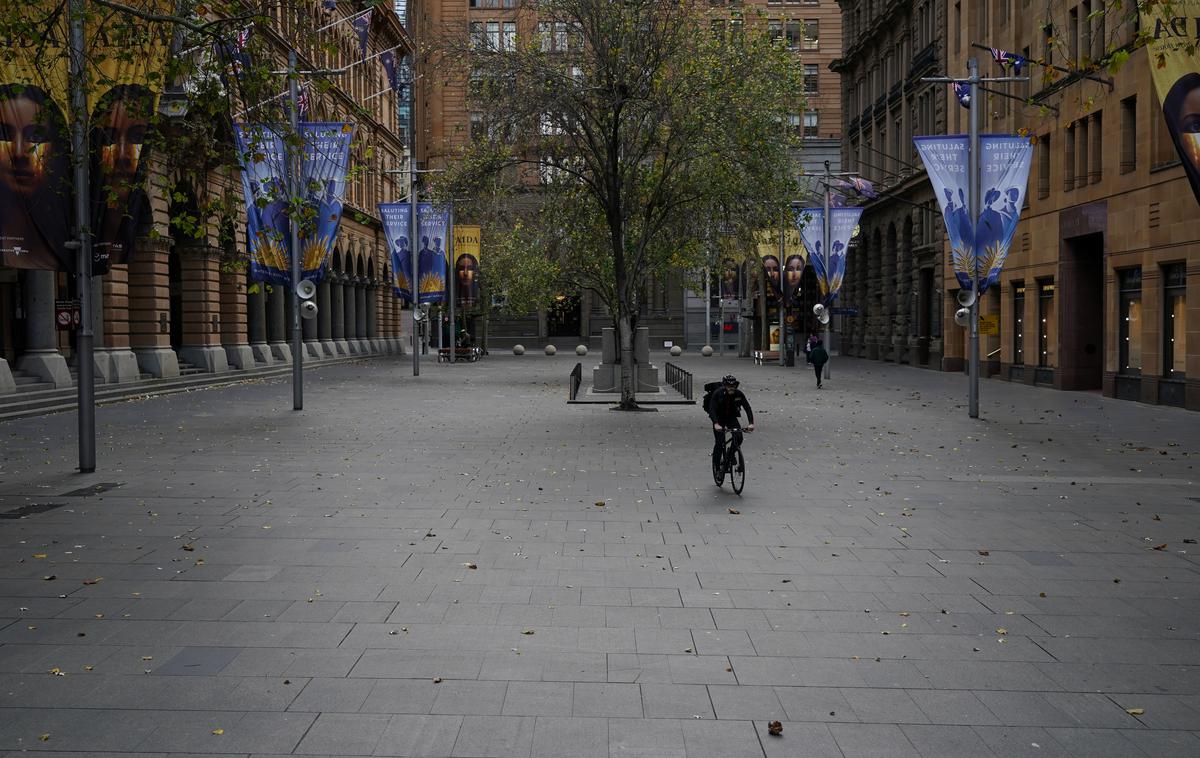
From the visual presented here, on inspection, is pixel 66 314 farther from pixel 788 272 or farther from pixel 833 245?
pixel 788 272

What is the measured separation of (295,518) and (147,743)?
6.29 meters

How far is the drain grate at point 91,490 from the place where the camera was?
42.5 feet

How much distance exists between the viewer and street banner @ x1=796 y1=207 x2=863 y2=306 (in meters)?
42.2

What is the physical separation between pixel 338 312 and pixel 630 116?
128 feet

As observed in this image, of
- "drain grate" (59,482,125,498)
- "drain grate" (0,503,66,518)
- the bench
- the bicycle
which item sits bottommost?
"drain grate" (0,503,66,518)

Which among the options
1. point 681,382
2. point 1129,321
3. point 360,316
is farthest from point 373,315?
point 1129,321

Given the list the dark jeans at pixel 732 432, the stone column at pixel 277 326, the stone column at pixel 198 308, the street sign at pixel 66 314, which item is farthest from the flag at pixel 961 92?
the stone column at pixel 277 326

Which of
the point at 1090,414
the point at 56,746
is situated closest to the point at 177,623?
the point at 56,746

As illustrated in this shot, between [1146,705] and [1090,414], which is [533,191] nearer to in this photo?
[1090,414]

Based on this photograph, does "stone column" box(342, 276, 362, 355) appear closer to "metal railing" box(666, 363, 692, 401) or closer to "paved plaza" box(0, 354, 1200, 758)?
"metal railing" box(666, 363, 692, 401)

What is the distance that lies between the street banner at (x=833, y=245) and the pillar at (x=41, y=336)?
84.1 feet

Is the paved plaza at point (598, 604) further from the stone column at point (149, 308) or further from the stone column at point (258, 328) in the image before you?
the stone column at point (258, 328)

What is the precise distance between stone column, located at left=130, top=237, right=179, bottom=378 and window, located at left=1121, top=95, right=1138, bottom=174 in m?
27.4

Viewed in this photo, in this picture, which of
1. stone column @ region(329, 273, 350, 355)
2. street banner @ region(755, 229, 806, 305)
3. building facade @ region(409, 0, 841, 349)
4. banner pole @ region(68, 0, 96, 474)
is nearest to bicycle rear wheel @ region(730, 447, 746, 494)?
banner pole @ region(68, 0, 96, 474)
